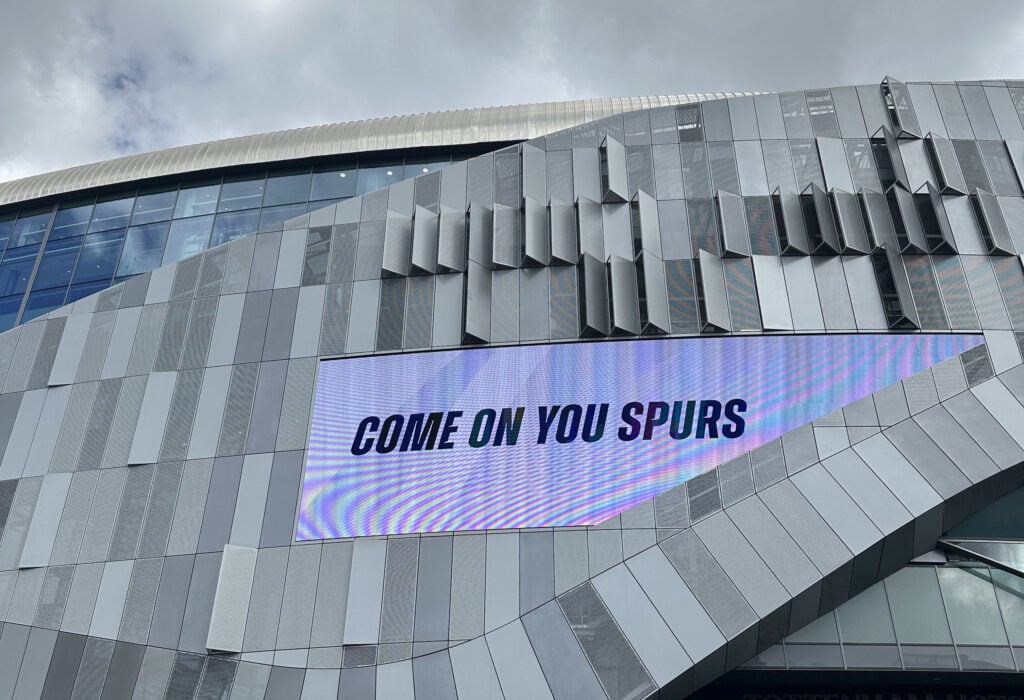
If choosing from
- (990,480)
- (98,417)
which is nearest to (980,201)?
(990,480)

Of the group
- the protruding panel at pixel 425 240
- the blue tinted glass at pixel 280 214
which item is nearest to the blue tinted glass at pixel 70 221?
the blue tinted glass at pixel 280 214

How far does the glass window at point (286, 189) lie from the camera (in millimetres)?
34219

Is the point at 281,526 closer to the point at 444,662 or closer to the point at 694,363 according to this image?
the point at 444,662

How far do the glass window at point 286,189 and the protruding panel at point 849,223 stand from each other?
19834mm

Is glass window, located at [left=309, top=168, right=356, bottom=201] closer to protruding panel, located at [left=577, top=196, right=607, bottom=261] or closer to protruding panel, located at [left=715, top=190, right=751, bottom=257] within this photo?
protruding panel, located at [left=577, top=196, right=607, bottom=261]

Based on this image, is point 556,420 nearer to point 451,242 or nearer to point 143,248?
point 451,242

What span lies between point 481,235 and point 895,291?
11997 mm

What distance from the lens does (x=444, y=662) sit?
19.8 metres

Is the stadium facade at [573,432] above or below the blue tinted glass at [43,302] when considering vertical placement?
below

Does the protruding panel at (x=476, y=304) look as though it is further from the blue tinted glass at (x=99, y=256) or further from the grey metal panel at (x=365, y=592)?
the blue tinted glass at (x=99, y=256)

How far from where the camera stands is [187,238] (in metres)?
34.4

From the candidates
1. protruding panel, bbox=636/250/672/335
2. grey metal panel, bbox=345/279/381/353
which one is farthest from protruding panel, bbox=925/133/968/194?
grey metal panel, bbox=345/279/381/353

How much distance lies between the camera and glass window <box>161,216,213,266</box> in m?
33.9

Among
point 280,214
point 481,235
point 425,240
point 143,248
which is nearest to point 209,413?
point 425,240
